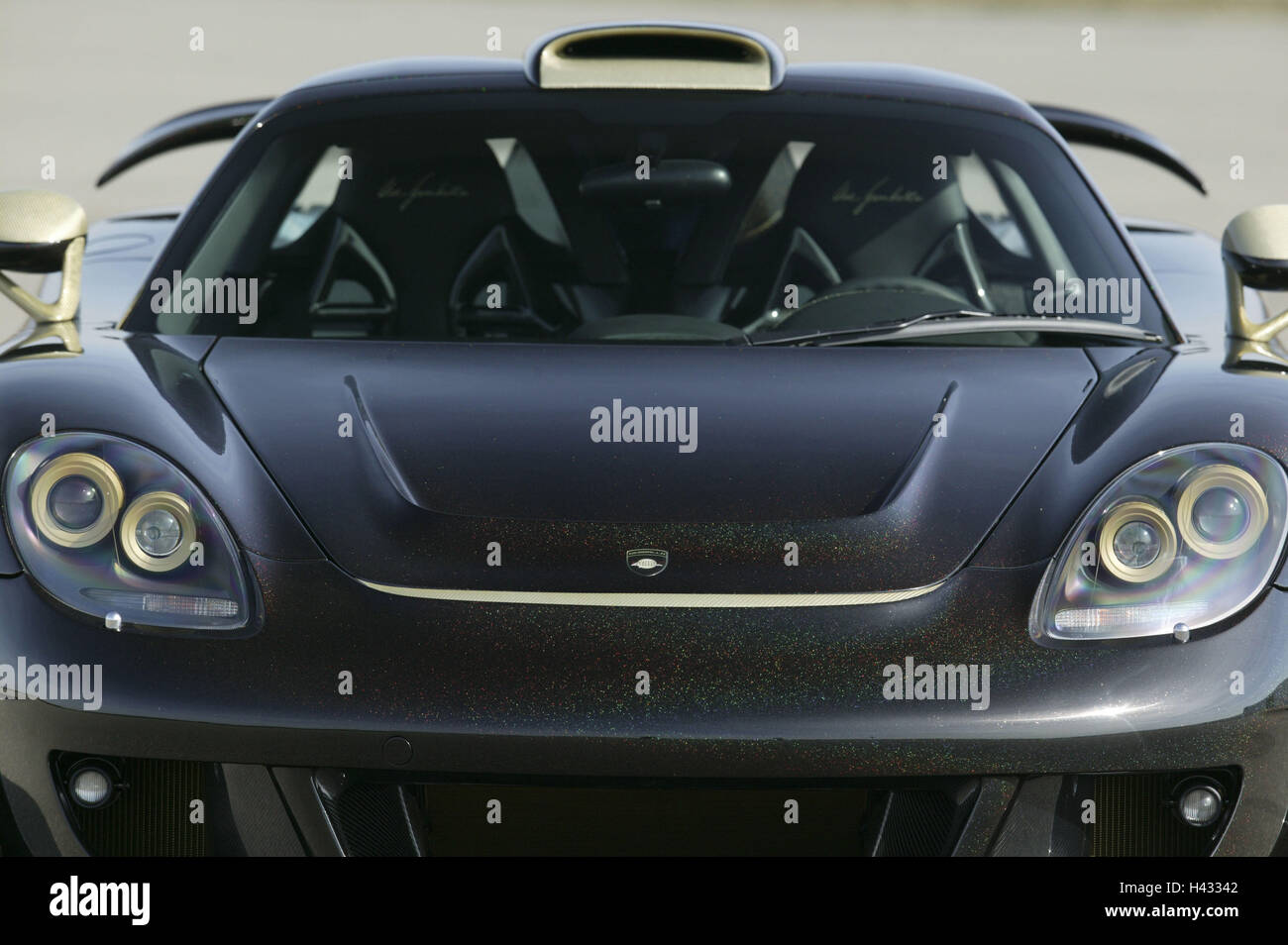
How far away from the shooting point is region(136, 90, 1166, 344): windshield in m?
3.29

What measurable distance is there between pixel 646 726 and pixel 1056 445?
2.58ft

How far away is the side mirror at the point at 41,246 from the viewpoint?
3109mm

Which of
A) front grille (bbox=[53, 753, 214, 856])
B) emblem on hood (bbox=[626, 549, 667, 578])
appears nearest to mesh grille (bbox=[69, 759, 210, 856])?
front grille (bbox=[53, 753, 214, 856])

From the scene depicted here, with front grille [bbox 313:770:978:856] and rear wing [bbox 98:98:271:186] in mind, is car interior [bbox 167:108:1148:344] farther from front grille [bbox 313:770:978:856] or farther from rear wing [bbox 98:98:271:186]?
front grille [bbox 313:770:978:856]

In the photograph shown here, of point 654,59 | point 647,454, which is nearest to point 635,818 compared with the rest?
point 647,454

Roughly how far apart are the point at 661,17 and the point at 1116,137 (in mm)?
16590

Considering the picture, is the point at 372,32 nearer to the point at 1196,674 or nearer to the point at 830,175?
the point at 830,175

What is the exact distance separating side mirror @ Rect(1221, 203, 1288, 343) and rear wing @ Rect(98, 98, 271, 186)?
2.04 metres

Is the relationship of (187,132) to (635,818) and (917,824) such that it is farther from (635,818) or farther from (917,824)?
(917,824)

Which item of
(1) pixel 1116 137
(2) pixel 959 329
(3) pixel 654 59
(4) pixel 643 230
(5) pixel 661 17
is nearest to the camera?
(2) pixel 959 329

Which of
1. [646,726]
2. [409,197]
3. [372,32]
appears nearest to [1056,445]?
[646,726]

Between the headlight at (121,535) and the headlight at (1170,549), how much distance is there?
1.05 m

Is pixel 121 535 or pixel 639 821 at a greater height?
pixel 121 535

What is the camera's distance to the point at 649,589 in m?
2.21
